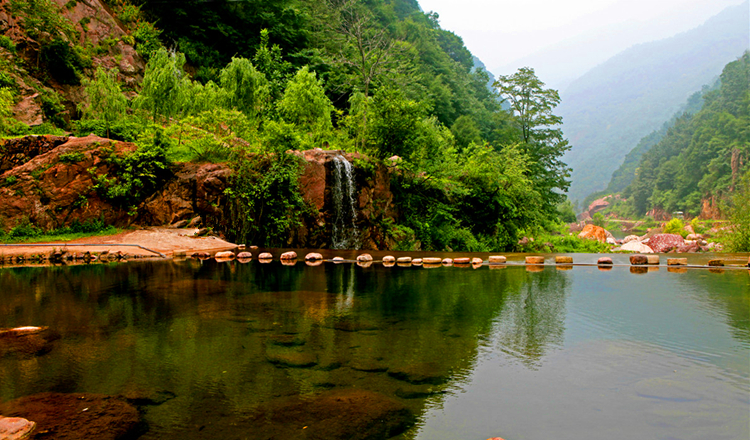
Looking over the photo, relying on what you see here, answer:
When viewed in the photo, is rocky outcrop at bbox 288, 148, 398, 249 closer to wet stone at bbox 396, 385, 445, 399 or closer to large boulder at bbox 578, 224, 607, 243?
wet stone at bbox 396, 385, 445, 399

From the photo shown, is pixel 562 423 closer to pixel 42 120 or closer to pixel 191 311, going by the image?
pixel 191 311

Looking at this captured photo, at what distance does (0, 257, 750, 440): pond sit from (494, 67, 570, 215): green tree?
24.1m

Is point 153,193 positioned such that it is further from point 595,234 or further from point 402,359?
point 595,234

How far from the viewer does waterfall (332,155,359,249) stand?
57.3ft

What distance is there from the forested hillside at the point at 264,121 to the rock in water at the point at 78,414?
44.3 ft

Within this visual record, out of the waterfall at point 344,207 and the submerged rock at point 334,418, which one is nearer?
the submerged rock at point 334,418

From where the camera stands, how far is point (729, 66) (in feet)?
270

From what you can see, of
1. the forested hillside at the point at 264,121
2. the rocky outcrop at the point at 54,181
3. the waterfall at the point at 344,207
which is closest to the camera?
the rocky outcrop at the point at 54,181

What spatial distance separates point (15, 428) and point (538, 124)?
111 feet

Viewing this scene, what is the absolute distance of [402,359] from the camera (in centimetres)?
420

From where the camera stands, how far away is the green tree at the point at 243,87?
80.3ft

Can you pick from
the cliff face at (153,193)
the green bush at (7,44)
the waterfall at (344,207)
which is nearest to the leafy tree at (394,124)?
the cliff face at (153,193)

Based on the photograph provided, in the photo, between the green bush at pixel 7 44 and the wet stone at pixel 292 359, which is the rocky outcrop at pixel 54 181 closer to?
the green bush at pixel 7 44

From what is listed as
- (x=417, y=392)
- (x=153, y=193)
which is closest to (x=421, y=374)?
(x=417, y=392)
